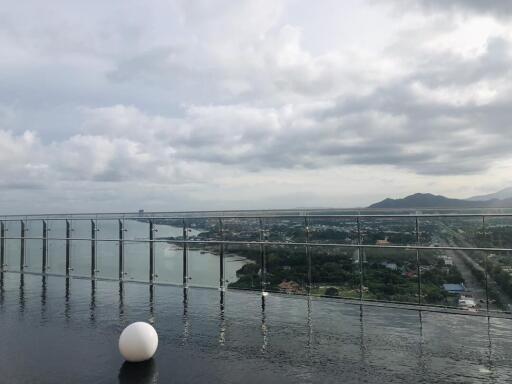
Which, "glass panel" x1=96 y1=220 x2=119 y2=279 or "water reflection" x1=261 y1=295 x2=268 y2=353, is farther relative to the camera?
"glass panel" x1=96 y1=220 x2=119 y2=279

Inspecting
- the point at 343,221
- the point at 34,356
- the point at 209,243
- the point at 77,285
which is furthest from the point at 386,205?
the point at 77,285

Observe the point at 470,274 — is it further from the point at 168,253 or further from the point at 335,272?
the point at 168,253

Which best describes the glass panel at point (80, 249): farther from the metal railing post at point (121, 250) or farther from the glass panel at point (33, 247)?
the glass panel at point (33, 247)

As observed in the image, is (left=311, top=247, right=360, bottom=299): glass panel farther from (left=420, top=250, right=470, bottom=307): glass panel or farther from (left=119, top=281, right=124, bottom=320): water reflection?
(left=119, top=281, right=124, bottom=320): water reflection

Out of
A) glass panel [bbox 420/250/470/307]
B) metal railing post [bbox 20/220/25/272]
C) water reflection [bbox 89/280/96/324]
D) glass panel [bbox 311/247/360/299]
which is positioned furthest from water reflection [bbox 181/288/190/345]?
metal railing post [bbox 20/220/25/272]

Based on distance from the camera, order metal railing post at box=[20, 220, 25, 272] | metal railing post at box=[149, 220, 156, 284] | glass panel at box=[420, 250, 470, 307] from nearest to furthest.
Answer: glass panel at box=[420, 250, 470, 307]
metal railing post at box=[149, 220, 156, 284]
metal railing post at box=[20, 220, 25, 272]

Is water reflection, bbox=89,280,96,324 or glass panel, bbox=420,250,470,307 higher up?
glass panel, bbox=420,250,470,307

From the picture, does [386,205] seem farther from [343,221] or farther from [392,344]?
[392,344]
